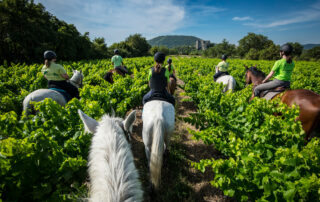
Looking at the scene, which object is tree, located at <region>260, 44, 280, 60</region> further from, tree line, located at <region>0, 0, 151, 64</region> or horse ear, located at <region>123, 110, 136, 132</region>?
horse ear, located at <region>123, 110, 136, 132</region>

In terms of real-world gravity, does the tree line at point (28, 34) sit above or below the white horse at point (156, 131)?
above

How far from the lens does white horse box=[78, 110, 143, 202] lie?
4.03ft

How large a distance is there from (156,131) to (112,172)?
5.00 ft

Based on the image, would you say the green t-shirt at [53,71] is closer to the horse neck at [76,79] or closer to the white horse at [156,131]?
the horse neck at [76,79]

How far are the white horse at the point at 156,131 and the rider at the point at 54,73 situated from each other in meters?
3.56

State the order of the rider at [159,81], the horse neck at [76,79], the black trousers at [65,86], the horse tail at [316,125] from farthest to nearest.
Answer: the horse neck at [76,79], the black trousers at [65,86], the rider at [159,81], the horse tail at [316,125]

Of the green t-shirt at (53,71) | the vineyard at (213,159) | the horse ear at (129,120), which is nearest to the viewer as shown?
the vineyard at (213,159)

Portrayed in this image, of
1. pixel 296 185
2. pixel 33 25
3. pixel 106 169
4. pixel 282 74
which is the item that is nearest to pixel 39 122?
pixel 106 169

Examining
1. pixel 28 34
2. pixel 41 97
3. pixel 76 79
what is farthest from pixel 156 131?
pixel 28 34

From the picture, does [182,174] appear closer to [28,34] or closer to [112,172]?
[112,172]

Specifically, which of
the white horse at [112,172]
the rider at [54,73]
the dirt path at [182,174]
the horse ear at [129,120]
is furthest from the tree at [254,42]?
the white horse at [112,172]

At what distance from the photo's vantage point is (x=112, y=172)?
1.31 metres

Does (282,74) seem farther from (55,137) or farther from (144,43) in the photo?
(144,43)

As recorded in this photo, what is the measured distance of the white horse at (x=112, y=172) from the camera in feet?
4.03
